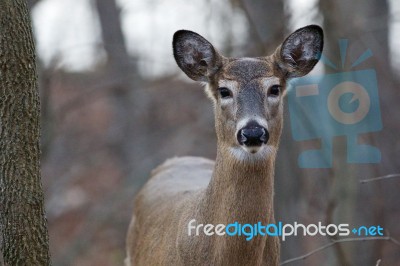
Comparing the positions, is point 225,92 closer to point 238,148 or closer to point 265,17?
point 238,148

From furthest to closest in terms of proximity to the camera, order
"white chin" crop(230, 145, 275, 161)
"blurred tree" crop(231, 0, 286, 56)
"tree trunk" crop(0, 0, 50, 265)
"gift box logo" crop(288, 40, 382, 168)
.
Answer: "blurred tree" crop(231, 0, 286, 56) → "gift box logo" crop(288, 40, 382, 168) → "white chin" crop(230, 145, 275, 161) → "tree trunk" crop(0, 0, 50, 265)

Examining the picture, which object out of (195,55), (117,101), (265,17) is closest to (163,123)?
(117,101)

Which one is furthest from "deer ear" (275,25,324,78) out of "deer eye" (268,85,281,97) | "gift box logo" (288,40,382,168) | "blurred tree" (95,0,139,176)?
"blurred tree" (95,0,139,176)

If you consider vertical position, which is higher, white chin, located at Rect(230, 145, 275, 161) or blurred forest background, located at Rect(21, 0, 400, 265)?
A: blurred forest background, located at Rect(21, 0, 400, 265)

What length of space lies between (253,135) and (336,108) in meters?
4.20

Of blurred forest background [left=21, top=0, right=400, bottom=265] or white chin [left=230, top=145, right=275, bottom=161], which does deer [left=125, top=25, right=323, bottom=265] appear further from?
blurred forest background [left=21, top=0, right=400, bottom=265]

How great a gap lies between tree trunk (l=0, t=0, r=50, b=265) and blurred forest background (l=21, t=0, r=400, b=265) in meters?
3.44

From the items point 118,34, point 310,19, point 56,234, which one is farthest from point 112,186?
point 310,19

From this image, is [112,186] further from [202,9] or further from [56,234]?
[202,9]

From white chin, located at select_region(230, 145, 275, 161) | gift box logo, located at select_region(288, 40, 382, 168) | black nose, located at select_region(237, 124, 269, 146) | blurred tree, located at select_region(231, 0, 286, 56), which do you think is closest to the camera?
black nose, located at select_region(237, 124, 269, 146)

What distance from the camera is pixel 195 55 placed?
19.6 feet

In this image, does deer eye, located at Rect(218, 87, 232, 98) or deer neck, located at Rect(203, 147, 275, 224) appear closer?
deer neck, located at Rect(203, 147, 275, 224)

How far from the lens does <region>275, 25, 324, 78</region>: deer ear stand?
5852 millimetres

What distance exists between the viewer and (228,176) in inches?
213
